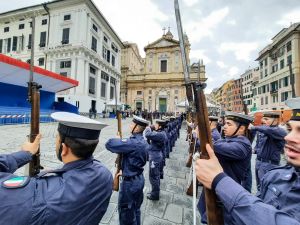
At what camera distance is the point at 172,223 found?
3117 millimetres

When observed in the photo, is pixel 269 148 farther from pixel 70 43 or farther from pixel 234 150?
pixel 70 43

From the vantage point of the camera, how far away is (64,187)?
1.15 meters

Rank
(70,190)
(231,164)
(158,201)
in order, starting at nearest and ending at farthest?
(70,190)
(231,164)
(158,201)

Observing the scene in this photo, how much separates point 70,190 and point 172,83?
38.6m

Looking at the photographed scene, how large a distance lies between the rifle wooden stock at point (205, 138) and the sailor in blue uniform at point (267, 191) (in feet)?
0.26

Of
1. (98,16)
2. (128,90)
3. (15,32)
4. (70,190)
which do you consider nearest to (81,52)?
(98,16)

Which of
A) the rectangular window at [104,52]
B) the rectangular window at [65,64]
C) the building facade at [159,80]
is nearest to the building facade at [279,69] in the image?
the building facade at [159,80]

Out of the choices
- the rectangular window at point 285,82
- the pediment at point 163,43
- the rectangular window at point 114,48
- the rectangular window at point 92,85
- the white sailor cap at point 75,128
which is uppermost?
the pediment at point 163,43

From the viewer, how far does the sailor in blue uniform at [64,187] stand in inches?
39.9

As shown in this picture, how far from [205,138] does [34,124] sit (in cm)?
177

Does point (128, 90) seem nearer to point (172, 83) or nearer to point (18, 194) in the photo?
point (172, 83)

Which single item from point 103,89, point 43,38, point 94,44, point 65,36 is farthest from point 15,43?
point 103,89

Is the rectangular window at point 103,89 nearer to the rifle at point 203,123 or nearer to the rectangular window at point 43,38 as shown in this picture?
the rectangular window at point 43,38

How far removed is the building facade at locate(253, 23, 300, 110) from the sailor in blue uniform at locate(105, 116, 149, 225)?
27.8m
